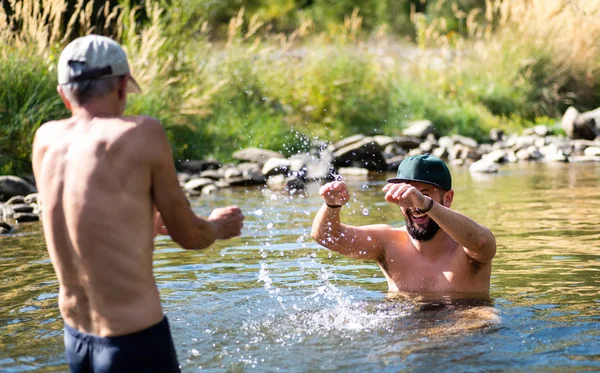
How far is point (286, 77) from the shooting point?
16.3 metres

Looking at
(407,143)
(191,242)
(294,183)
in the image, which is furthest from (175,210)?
(407,143)

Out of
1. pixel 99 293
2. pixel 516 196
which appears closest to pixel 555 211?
pixel 516 196

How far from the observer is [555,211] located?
9.70 m

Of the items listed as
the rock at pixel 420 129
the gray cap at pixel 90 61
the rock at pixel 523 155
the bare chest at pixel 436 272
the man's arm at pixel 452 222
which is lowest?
the rock at pixel 523 155

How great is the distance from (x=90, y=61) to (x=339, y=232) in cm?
259

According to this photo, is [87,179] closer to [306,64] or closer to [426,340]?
[426,340]

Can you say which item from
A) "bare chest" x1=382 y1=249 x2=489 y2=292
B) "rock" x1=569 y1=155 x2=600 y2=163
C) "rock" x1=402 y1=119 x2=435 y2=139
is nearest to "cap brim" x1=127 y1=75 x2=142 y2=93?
"bare chest" x1=382 y1=249 x2=489 y2=292

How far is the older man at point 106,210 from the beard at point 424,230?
2.52 meters

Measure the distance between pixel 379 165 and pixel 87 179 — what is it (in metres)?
11.5

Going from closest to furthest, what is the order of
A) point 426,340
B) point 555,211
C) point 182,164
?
point 426,340 → point 555,211 → point 182,164

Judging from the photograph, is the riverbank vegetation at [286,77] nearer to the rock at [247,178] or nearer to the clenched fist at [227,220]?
the rock at [247,178]

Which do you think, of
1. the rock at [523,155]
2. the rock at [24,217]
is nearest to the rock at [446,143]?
the rock at [523,155]

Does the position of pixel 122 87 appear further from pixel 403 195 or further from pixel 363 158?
pixel 363 158

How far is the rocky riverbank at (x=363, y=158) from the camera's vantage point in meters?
11.7
